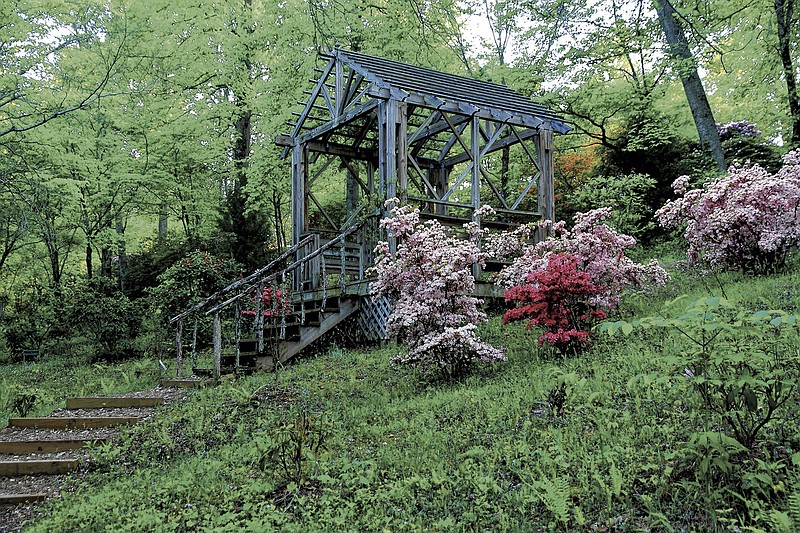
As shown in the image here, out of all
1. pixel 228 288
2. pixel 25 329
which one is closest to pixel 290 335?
pixel 228 288

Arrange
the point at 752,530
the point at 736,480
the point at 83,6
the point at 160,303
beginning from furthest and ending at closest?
the point at 160,303 → the point at 83,6 → the point at 736,480 → the point at 752,530

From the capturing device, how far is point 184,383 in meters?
8.39

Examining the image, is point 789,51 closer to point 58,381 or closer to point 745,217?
point 745,217

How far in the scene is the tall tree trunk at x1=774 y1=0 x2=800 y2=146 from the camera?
32.3ft

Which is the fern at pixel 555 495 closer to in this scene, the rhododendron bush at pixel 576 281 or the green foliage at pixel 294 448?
the green foliage at pixel 294 448

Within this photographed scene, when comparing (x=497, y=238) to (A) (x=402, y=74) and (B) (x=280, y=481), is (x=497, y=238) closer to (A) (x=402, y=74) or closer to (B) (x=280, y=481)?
(A) (x=402, y=74)

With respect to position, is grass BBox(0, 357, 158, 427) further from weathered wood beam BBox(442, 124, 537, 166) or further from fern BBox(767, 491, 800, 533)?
fern BBox(767, 491, 800, 533)

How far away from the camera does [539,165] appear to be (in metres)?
12.1

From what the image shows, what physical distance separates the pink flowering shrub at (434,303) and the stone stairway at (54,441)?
130 inches

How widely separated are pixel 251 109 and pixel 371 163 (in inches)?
210

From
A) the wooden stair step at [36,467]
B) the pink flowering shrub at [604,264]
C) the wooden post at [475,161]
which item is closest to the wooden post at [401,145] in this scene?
the wooden post at [475,161]

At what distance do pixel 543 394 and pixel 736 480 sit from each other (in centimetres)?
201

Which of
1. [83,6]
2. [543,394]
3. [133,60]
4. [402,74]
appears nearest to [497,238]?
[402,74]

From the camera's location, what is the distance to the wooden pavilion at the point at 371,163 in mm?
9773
